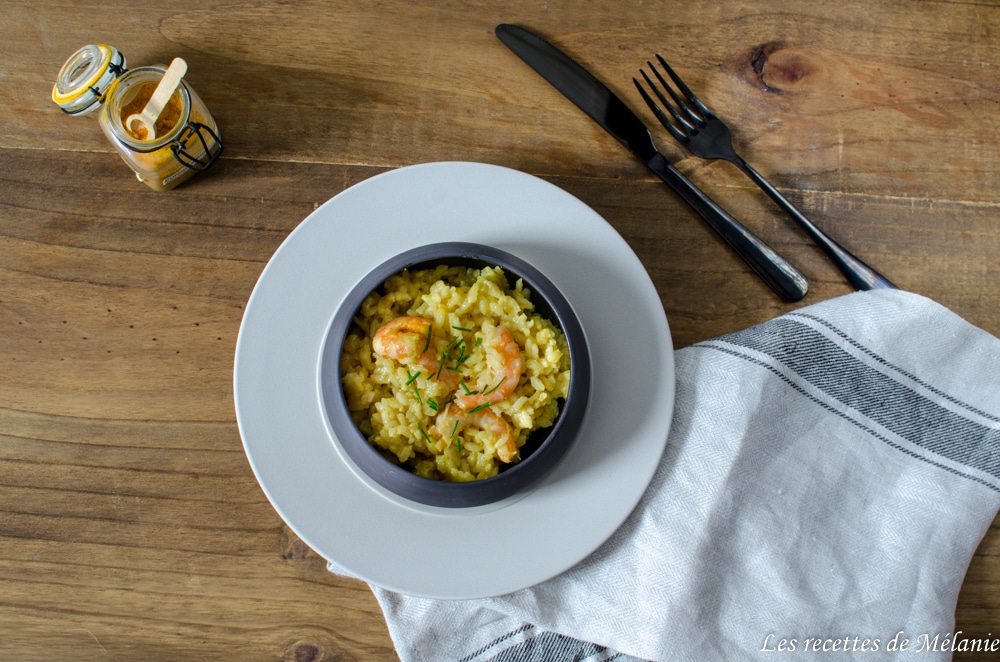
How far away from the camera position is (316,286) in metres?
1.56

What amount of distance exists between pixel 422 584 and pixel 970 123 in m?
1.86

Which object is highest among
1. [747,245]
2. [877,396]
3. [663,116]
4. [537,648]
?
[663,116]

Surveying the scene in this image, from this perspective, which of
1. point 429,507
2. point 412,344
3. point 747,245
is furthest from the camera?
point 747,245

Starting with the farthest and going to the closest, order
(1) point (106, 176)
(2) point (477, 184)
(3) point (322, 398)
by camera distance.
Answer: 1. (1) point (106, 176)
2. (2) point (477, 184)
3. (3) point (322, 398)

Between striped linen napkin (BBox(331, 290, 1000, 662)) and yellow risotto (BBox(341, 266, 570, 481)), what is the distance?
0.39 m

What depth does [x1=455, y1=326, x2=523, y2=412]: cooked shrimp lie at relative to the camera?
1.38 m

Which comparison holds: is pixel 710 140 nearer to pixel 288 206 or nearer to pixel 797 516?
pixel 797 516

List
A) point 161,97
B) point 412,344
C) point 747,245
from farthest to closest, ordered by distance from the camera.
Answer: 1. point 747,245
2. point 161,97
3. point 412,344

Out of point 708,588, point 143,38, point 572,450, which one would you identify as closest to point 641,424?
point 572,450

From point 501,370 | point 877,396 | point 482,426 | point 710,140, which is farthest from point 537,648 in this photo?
point 710,140

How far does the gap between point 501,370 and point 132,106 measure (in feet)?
3.70

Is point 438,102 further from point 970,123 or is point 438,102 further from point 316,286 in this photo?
point 970,123

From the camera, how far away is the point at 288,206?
5.96ft

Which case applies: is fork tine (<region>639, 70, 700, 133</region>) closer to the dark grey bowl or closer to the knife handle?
the knife handle
